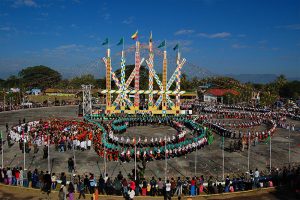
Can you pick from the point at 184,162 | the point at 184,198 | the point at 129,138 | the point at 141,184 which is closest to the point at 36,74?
the point at 129,138

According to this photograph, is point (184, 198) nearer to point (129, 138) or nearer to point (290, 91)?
point (129, 138)

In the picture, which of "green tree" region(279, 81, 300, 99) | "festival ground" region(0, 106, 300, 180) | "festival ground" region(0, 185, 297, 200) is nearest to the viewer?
"festival ground" region(0, 185, 297, 200)

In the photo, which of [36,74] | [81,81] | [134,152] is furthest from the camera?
[36,74]

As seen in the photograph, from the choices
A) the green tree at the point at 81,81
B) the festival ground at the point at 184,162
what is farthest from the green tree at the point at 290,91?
the green tree at the point at 81,81

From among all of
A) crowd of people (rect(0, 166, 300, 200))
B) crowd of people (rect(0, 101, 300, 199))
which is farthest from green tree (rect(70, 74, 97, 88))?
crowd of people (rect(0, 166, 300, 200))

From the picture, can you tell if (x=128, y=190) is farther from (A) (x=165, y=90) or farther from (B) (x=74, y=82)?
(B) (x=74, y=82)

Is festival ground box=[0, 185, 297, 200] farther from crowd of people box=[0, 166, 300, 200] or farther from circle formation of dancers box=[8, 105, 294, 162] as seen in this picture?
circle formation of dancers box=[8, 105, 294, 162]

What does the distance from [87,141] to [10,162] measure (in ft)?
22.2

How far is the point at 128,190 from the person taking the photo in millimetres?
16328

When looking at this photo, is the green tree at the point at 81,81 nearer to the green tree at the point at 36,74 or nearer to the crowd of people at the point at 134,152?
the green tree at the point at 36,74

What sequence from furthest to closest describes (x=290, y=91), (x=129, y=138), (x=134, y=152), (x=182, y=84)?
(x=182, y=84)
(x=290, y=91)
(x=129, y=138)
(x=134, y=152)

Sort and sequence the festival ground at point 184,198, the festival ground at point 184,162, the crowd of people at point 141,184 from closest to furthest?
the festival ground at point 184,198 → the crowd of people at point 141,184 → the festival ground at point 184,162

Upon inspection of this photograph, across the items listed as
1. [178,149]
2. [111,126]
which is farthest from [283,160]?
[111,126]

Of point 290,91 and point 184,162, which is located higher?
point 290,91
